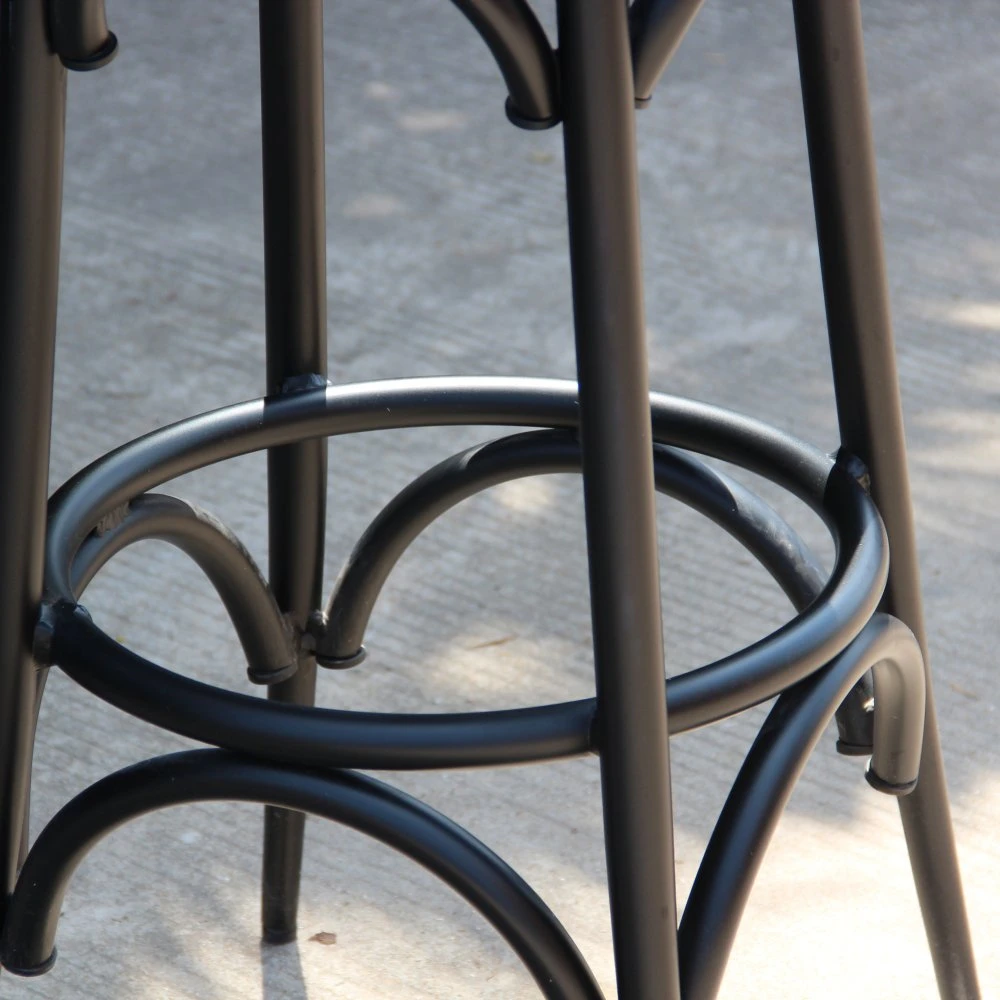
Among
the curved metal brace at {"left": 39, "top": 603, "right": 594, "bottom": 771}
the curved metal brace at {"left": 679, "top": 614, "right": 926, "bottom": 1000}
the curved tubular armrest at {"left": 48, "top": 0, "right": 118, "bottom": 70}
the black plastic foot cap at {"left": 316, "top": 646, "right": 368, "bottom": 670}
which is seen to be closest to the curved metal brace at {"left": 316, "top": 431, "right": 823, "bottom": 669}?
the black plastic foot cap at {"left": 316, "top": 646, "right": 368, "bottom": 670}

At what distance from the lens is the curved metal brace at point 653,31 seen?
0.79 meters

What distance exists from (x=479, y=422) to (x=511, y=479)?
45mm

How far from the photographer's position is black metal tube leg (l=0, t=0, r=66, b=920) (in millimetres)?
759

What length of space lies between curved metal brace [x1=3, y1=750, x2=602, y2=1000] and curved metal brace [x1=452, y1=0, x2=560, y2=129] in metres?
0.35

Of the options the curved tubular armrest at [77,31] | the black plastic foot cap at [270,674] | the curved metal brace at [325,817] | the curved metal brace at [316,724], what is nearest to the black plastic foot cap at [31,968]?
the curved metal brace at [325,817]

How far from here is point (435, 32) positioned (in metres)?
3.36

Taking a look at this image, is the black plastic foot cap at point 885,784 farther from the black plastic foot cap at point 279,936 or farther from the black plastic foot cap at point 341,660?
the black plastic foot cap at point 279,936

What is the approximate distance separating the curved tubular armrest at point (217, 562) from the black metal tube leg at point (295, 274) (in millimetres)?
53

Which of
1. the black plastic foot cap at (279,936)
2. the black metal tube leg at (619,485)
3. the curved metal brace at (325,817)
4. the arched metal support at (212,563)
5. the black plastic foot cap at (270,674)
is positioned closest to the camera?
the black metal tube leg at (619,485)

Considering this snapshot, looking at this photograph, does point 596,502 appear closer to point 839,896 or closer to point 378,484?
point 839,896

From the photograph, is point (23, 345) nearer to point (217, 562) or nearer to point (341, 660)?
point (217, 562)

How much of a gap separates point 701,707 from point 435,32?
2.77m

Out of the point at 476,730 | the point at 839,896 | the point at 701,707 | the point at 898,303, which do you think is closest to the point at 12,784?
the point at 476,730

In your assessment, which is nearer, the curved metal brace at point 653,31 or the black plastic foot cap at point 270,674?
the curved metal brace at point 653,31
